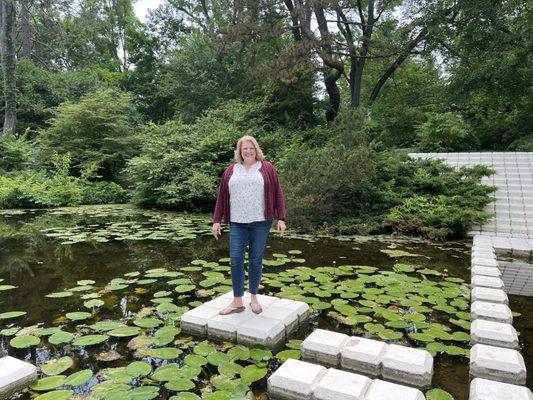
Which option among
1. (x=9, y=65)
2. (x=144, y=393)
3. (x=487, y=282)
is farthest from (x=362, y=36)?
(x=9, y=65)

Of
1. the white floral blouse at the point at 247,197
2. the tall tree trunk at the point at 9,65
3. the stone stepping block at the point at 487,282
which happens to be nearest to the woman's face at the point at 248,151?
the white floral blouse at the point at 247,197

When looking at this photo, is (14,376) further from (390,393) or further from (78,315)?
(390,393)

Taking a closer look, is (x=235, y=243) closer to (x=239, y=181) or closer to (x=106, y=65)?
(x=239, y=181)

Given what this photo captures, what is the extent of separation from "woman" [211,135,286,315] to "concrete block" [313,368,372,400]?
3.36 feet

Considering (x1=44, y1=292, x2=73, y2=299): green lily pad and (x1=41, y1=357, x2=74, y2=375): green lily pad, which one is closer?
(x1=41, y1=357, x2=74, y2=375): green lily pad

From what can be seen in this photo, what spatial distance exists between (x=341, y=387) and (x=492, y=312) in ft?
5.27

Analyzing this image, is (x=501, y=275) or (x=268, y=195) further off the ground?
(x=268, y=195)

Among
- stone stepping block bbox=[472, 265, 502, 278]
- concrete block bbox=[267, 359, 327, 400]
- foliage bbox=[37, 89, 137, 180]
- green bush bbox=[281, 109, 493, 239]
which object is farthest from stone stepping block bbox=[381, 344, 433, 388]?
foliage bbox=[37, 89, 137, 180]

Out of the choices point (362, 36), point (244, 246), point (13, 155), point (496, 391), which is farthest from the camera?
point (362, 36)

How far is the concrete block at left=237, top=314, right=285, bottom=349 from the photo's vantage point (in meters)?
2.59

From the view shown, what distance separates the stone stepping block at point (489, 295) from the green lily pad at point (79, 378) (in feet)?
9.68

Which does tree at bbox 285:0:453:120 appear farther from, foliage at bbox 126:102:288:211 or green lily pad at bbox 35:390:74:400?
green lily pad at bbox 35:390:74:400

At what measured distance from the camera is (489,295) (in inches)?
126

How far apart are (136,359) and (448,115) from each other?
1290 cm
